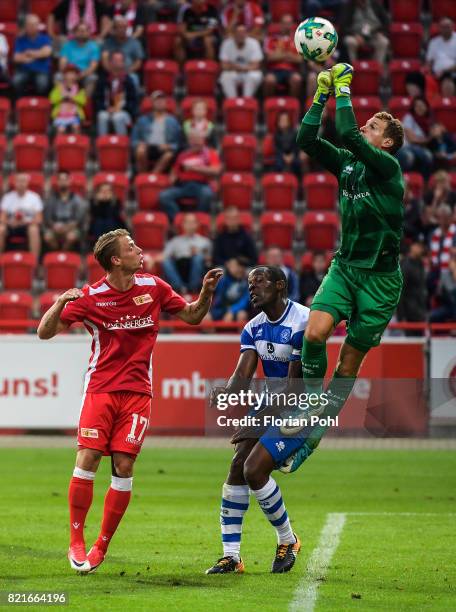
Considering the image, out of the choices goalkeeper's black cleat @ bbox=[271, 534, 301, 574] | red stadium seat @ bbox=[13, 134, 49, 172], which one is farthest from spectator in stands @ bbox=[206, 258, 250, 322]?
goalkeeper's black cleat @ bbox=[271, 534, 301, 574]

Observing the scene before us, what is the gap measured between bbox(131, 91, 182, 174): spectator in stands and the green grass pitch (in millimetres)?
5997

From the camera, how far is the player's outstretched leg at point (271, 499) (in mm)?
8766

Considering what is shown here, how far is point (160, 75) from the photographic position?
2316 centimetres

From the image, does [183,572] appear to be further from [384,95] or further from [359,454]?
[384,95]

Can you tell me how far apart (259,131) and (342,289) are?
48.4 feet

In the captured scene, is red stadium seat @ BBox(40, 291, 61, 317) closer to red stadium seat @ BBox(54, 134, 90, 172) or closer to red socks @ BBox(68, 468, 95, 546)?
red stadium seat @ BBox(54, 134, 90, 172)

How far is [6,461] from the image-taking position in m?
16.3

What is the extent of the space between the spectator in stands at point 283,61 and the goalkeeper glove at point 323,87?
1404 centimetres

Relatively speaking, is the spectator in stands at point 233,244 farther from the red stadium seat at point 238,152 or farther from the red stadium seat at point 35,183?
the red stadium seat at point 35,183

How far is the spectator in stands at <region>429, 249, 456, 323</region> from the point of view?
60.3 feet

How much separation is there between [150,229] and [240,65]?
4.03 metres

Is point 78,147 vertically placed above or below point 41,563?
above

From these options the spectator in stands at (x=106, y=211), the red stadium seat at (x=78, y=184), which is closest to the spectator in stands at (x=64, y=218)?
the spectator in stands at (x=106, y=211)

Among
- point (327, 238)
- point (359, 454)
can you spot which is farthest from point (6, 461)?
point (327, 238)
